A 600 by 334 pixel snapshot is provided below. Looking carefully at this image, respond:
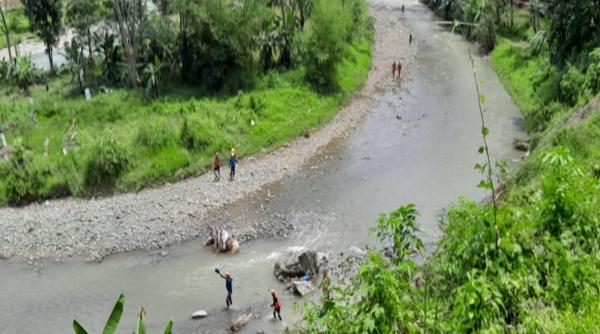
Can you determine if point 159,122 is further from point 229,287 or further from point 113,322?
point 113,322

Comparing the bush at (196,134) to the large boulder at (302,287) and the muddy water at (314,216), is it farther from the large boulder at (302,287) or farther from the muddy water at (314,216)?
the large boulder at (302,287)

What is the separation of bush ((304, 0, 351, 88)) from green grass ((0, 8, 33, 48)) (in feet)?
122

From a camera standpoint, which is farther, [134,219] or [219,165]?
[219,165]

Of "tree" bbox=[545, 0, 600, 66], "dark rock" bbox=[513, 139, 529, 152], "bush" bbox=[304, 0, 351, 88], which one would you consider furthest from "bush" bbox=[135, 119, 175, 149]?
"tree" bbox=[545, 0, 600, 66]

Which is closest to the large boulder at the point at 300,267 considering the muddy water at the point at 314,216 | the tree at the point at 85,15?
the muddy water at the point at 314,216

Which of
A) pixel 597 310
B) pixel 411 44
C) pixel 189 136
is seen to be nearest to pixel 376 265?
pixel 597 310

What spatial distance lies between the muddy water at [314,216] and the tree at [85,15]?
2127 centimetres

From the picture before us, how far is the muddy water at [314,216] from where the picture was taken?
21.1m

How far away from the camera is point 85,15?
42.8m

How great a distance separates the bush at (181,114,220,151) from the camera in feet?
105

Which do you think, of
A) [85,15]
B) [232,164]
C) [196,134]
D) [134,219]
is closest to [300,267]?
[134,219]

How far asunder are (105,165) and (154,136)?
316cm

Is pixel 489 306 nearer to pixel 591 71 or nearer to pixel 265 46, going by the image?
pixel 591 71

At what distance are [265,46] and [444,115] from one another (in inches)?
522
